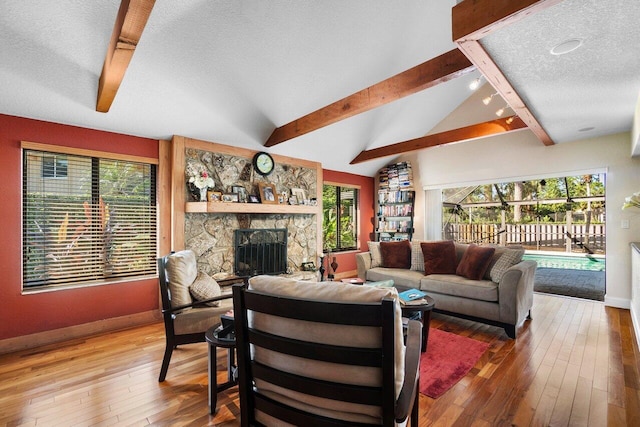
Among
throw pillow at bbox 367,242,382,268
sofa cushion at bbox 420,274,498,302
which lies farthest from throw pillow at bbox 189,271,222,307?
throw pillow at bbox 367,242,382,268

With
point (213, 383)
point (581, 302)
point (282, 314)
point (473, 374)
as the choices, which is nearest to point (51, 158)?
point (213, 383)

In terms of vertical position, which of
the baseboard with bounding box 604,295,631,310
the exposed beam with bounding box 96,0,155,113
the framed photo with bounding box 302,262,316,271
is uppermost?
the exposed beam with bounding box 96,0,155,113

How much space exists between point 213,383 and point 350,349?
4.67 ft

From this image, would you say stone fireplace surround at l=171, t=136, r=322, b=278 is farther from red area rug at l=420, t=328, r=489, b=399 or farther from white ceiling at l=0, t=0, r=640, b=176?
red area rug at l=420, t=328, r=489, b=399

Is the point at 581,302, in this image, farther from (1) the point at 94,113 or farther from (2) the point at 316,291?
(1) the point at 94,113

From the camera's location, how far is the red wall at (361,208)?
20.4ft

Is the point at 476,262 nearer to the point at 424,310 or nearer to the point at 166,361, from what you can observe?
the point at 424,310

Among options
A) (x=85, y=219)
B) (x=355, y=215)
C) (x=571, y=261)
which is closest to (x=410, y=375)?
(x=85, y=219)

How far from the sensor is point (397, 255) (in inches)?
177

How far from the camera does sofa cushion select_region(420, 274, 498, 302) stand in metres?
3.21

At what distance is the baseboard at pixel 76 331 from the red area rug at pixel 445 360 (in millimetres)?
3254

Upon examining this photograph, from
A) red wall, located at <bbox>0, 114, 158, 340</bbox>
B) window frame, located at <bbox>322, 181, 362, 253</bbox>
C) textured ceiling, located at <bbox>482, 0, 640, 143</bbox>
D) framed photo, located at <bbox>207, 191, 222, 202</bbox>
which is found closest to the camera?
textured ceiling, located at <bbox>482, 0, 640, 143</bbox>

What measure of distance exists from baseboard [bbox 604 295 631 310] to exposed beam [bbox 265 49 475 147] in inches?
159

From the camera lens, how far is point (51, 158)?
3.15 m
